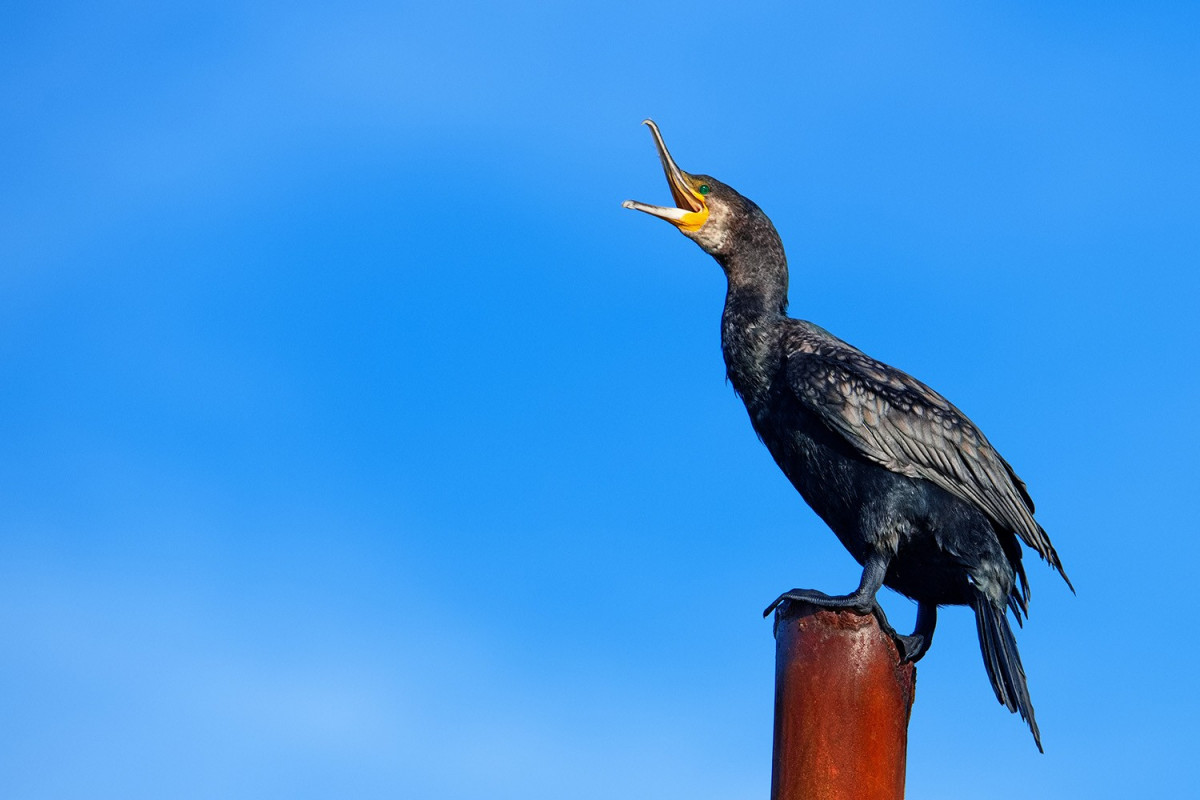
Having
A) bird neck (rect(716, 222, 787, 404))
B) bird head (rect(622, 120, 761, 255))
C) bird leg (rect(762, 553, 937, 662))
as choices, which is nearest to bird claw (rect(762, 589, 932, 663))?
bird leg (rect(762, 553, 937, 662))

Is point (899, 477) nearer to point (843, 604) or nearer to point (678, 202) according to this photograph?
point (843, 604)

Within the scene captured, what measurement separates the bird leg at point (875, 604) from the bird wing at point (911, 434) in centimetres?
52

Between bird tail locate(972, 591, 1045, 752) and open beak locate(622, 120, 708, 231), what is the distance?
A: 2.45 metres

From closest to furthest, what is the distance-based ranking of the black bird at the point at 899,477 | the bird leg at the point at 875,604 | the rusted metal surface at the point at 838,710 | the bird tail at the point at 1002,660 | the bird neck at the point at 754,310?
the rusted metal surface at the point at 838,710 < the bird leg at the point at 875,604 < the bird tail at the point at 1002,660 < the black bird at the point at 899,477 < the bird neck at the point at 754,310

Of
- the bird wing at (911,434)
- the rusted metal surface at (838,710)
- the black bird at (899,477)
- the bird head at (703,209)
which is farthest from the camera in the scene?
the bird head at (703,209)

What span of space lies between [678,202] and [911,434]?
1.95 m

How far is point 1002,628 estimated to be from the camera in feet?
20.4

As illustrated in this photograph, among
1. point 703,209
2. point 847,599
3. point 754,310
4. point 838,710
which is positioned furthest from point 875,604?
point 703,209

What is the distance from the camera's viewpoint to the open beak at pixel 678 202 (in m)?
7.27

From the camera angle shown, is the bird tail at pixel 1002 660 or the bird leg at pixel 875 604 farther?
the bird tail at pixel 1002 660

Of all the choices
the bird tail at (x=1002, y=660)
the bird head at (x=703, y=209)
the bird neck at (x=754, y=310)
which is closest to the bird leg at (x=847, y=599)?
the bird tail at (x=1002, y=660)

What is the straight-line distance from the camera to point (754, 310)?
7117mm

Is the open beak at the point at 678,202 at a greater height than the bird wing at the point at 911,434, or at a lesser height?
greater

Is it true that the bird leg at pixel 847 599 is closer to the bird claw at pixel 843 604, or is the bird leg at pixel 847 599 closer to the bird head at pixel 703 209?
the bird claw at pixel 843 604
